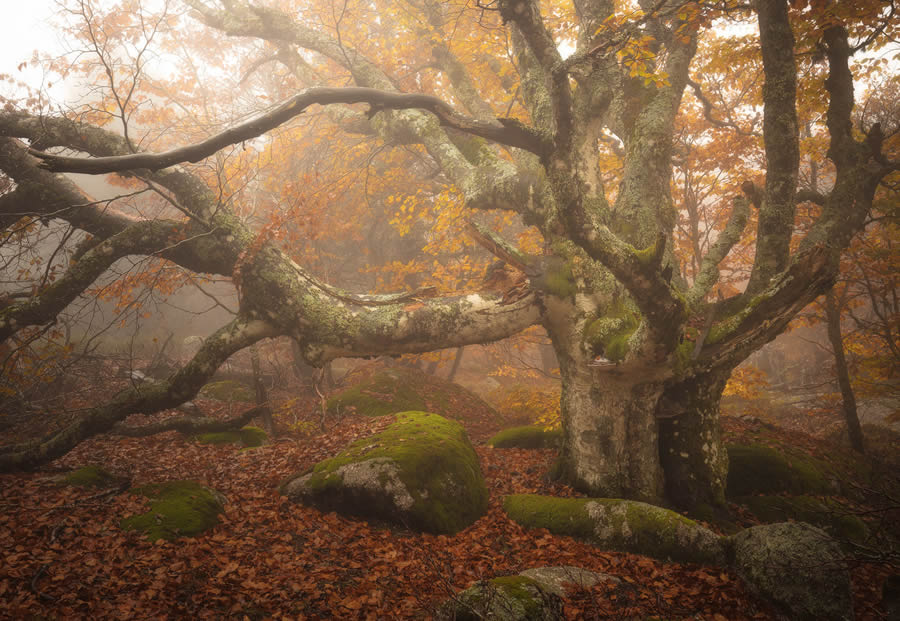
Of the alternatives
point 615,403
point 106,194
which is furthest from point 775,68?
point 106,194

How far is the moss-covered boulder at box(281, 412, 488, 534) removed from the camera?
5.53 m

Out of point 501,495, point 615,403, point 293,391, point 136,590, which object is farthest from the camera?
Result: point 293,391

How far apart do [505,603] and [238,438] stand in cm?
731

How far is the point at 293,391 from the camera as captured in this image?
1380 centimetres

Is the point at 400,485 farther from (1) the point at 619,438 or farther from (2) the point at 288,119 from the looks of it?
(2) the point at 288,119

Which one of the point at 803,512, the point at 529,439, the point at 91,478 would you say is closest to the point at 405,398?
the point at 529,439

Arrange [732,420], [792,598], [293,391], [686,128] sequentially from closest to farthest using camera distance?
[792,598]
[732,420]
[686,128]
[293,391]

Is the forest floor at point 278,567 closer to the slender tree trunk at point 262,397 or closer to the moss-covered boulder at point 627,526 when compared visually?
the moss-covered boulder at point 627,526

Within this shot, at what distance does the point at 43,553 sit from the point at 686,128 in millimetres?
15485

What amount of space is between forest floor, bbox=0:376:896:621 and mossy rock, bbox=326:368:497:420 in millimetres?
4679

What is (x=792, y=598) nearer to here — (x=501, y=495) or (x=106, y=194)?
(x=501, y=495)

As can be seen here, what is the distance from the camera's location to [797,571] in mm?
3982

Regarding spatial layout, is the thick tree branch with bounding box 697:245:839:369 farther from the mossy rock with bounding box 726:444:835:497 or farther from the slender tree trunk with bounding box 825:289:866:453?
the slender tree trunk with bounding box 825:289:866:453

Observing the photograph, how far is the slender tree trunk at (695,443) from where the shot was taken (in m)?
6.11
